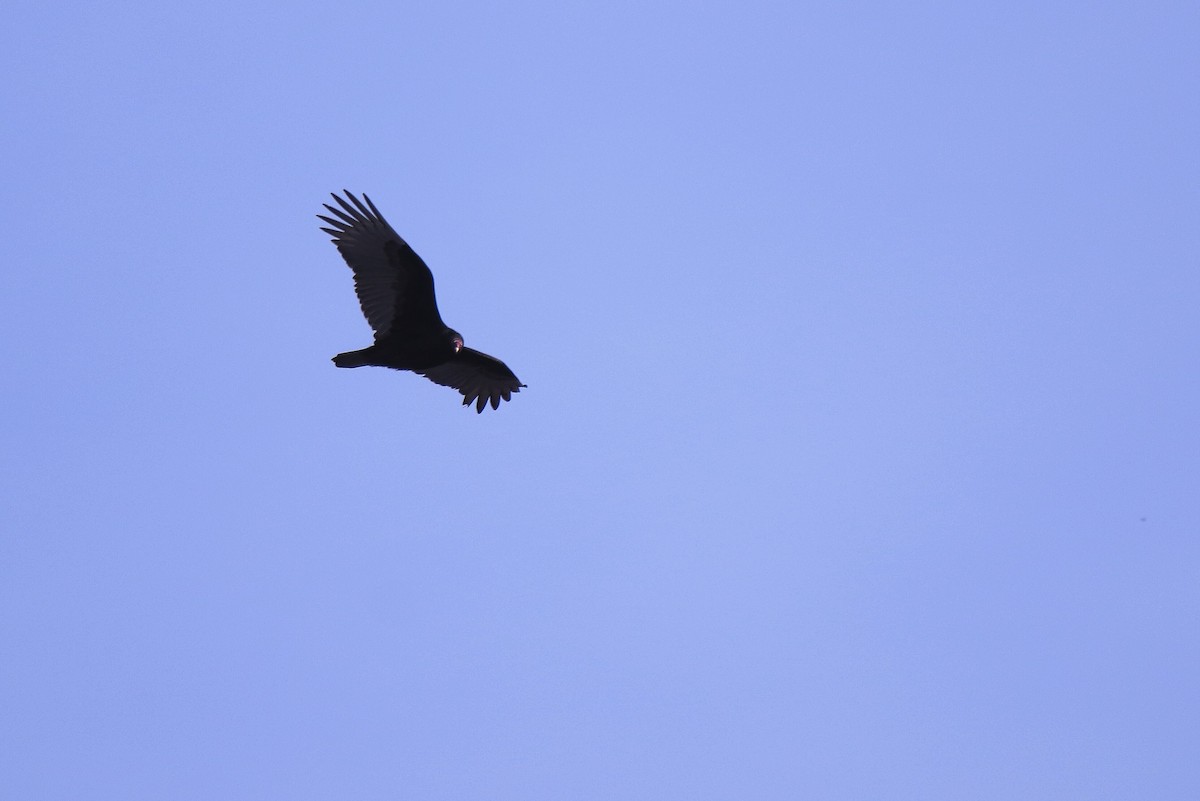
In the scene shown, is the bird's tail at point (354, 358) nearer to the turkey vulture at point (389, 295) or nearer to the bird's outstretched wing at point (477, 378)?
the turkey vulture at point (389, 295)

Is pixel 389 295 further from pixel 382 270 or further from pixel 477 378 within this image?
pixel 477 378

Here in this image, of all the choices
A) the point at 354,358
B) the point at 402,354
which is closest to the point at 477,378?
the point at 402,354

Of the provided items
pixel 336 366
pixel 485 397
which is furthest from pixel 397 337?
pixel 485 397

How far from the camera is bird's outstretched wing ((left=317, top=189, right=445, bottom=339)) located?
27.7m

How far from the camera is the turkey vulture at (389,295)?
27719 mm

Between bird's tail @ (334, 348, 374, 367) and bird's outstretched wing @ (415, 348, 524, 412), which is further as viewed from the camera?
bird's outstretched wing @ (415, 348, 524, 412)

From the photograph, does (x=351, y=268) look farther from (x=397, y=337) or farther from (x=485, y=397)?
(x=485, y=397)

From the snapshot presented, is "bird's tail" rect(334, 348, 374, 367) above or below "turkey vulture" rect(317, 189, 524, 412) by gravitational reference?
below

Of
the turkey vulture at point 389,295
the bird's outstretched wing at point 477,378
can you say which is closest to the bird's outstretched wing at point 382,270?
the turkey vulture at point 389,295

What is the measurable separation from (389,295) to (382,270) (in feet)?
1.41

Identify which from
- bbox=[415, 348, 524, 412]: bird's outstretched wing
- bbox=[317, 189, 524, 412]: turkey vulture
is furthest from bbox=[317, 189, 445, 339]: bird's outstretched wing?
bbox=[415, 348, 524, 412]: bird's outstretched wing

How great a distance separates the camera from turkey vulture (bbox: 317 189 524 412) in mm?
27719

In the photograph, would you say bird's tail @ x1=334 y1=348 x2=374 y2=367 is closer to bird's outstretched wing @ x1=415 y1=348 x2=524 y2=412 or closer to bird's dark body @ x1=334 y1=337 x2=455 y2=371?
bird's dark body @ x1=334 y1=337 x2=455 y2=371

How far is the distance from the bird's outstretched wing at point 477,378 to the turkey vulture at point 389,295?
120cm
